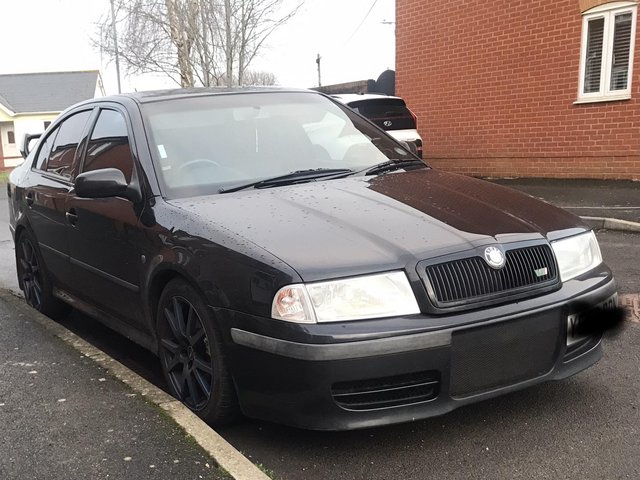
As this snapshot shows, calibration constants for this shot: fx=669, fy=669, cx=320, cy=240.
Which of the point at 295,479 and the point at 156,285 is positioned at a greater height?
the point at 156,285

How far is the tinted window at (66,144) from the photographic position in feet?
15.2

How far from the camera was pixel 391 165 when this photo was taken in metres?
4.06

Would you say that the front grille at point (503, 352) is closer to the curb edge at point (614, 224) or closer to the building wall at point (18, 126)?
the curb edge at point (614, 224)

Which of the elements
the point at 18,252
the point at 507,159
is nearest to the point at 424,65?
the point at 507,159

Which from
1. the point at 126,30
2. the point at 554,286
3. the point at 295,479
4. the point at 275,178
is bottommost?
the point at 295,479

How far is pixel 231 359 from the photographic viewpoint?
2.87m

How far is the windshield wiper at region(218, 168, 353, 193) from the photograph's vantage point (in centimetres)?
354

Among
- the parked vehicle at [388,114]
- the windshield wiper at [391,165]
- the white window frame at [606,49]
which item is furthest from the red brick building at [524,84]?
the windshield wiper at [391,165]

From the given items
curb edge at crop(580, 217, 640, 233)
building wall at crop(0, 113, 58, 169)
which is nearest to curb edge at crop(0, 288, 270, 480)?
curb edge at crop(580, 217, 640, 233)

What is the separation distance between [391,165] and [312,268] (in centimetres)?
159

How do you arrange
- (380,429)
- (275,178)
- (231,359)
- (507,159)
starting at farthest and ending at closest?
(507,159)
(275,178)
(380,429)
(231,359)

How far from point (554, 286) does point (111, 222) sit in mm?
2383

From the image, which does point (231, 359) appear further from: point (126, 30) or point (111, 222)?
point (126, 30)

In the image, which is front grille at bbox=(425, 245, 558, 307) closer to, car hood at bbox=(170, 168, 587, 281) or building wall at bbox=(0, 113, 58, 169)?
car hood at bbox=(170, 168, 587, 281)
